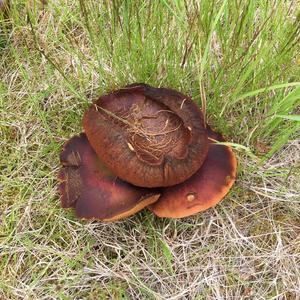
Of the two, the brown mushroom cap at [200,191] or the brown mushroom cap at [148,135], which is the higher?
the brown mushroom cap at [148,135]

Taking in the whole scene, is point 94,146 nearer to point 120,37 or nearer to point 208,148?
point 208,148

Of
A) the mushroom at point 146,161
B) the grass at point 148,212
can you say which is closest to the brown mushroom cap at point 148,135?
the mushroom at point 146,161

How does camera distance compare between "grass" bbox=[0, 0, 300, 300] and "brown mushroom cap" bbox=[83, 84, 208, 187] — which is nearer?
"brown mushroom cap" bbox=[83, 84, 208, 187]

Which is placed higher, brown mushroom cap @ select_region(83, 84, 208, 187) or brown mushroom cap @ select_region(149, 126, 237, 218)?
brown mushroom cap @ select_region(83, 84, 208, 187)

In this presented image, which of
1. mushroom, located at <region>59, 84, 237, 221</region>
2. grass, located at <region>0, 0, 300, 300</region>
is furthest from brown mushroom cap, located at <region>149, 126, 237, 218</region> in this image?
grass, located at <region>0, 0, 300, 300</region>

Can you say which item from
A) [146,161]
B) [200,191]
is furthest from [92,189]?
[200,191]

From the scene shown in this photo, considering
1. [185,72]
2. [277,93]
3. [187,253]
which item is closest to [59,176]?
[187,253]

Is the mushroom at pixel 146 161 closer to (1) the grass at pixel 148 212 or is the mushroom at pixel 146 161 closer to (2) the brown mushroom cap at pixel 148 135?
(2) the brown mushroom cap at pixel 148 135

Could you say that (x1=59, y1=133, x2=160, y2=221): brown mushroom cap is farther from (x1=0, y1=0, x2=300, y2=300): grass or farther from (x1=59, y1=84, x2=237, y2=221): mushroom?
(x1=0, y1=0, x2=300, y2=300): grass
